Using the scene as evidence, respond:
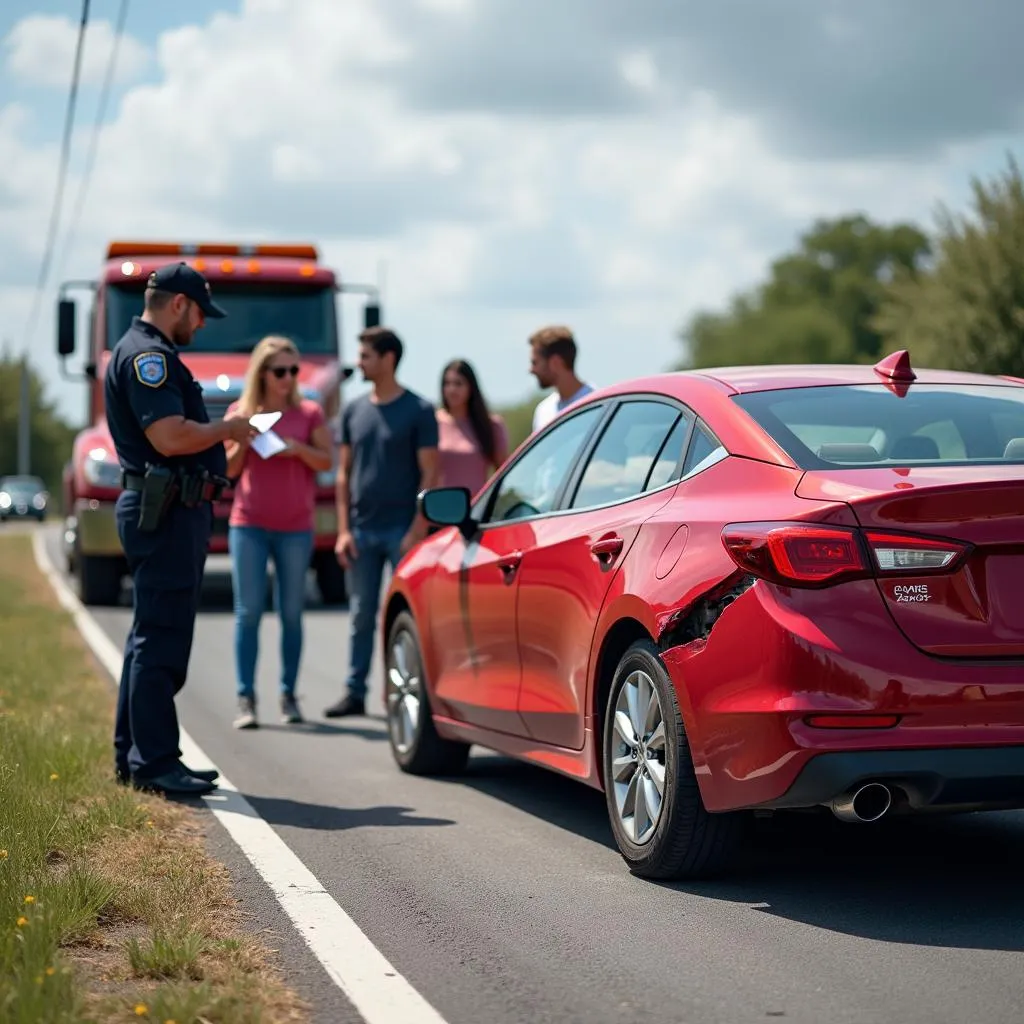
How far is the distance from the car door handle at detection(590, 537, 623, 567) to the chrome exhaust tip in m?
1.21

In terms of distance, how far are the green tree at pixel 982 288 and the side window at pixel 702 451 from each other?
35394 mm

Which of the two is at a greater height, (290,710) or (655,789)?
(655,789)

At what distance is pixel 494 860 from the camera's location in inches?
249

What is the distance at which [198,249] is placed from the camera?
18.3m

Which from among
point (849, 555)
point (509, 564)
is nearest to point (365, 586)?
point (509, 564)

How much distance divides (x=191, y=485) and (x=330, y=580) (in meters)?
11.8

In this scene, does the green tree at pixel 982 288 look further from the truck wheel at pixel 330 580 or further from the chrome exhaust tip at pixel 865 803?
the chrome exhaust tip at pixel 865 803

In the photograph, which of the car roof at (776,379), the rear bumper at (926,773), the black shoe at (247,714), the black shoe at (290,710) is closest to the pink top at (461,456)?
the black shoe at (290,710)

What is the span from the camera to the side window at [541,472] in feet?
23.0

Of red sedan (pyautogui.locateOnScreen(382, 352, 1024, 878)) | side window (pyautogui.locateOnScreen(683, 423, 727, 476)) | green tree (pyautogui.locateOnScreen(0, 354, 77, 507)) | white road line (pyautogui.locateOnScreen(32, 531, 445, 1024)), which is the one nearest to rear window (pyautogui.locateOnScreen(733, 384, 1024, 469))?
red sedan (pyautogui.locateOnScreen(382, 352, 1024, 878))

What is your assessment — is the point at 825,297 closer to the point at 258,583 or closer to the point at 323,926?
the point at 258,583

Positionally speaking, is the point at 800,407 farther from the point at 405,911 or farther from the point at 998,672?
the point at 405,911

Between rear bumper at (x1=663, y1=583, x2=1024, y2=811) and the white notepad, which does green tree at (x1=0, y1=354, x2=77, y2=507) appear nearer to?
the white notepad

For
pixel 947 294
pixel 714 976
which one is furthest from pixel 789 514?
pixel 947 294
